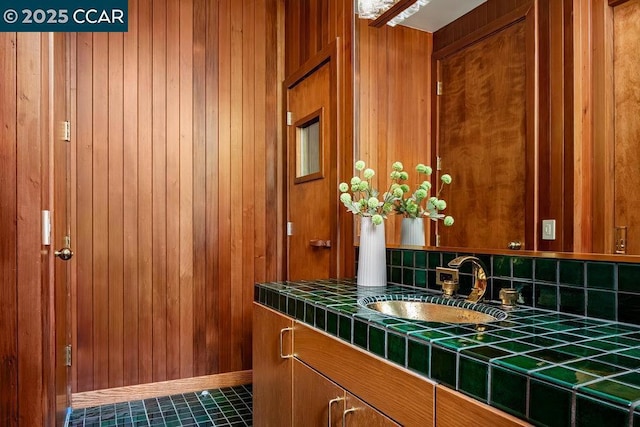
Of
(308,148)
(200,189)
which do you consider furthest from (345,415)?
(200,189)

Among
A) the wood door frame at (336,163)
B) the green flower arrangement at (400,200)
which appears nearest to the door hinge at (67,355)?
the wood door frame at (336,163)

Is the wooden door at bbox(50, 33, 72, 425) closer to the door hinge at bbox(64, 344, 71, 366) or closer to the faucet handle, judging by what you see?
the door hinge at bbox(64, 344, 71, 366)

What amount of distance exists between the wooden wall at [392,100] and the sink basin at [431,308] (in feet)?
1.46

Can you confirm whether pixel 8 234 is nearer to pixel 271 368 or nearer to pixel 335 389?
pixel 271 368

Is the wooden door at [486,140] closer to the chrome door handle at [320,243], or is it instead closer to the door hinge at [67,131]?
the chrome door handle at [320,243]

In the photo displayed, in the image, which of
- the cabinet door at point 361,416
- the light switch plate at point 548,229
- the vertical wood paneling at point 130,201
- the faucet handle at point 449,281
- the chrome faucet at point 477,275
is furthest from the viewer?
the vertical wood paneling at point 130,201

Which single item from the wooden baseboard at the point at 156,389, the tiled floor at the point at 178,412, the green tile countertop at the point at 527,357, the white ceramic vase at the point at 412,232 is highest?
the white ceramic vase at the point at 412,232

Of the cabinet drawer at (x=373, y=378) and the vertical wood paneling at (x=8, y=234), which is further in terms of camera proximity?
the vertical wood paneling at (x=8, y=234)

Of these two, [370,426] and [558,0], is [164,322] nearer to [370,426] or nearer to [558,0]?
[370,426]

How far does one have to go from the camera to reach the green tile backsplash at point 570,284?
105 cm

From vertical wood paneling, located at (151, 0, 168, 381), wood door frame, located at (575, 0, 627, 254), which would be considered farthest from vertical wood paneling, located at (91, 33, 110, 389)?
wood door frame, located at (575, 0, 627, 254)

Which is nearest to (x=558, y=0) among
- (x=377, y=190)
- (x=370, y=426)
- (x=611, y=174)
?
(x=611, y=174)

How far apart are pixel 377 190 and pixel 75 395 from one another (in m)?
2.09

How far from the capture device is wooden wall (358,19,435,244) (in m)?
1.81
